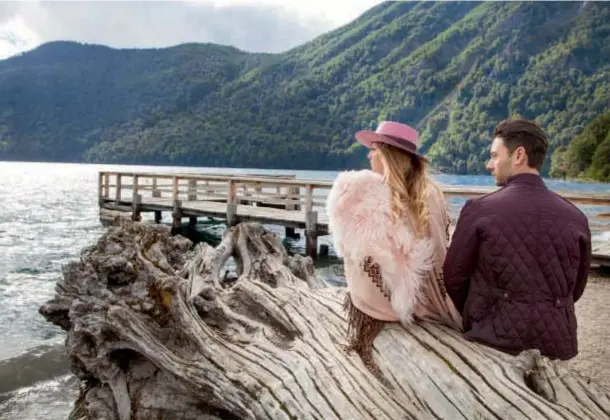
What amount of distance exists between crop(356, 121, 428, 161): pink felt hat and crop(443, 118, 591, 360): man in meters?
0.38

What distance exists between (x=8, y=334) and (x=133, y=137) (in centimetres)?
17170

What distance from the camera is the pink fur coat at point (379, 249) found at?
9.59 ft

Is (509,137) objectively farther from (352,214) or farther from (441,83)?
(441,83)

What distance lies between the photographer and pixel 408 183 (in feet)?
9.95

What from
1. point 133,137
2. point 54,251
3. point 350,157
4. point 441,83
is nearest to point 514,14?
point 441,83

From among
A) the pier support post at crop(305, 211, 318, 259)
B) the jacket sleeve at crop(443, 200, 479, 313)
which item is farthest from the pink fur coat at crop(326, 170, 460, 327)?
the pier support post at crop(305, 211, 318, 259)

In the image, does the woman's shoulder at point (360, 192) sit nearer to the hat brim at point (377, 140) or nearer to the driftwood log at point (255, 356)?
the hat brim at point (377, 140)

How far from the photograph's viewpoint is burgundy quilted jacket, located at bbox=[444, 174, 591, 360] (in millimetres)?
2664

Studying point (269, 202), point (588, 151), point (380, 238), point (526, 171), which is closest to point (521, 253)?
point (526, 171)

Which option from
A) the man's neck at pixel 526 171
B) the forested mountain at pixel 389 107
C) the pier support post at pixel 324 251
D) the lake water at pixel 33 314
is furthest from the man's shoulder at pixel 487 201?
the forested mountain at pixel 389 107

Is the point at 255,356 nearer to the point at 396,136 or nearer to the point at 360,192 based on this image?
the point at 360,192

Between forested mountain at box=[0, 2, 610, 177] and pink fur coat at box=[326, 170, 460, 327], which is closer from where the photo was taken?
pink fur coat at box=[326, 170, 460, 327]

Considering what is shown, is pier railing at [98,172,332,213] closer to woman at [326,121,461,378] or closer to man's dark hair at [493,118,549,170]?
woman at [326,121,461,378]

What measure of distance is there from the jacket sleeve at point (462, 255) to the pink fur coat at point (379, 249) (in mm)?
131
